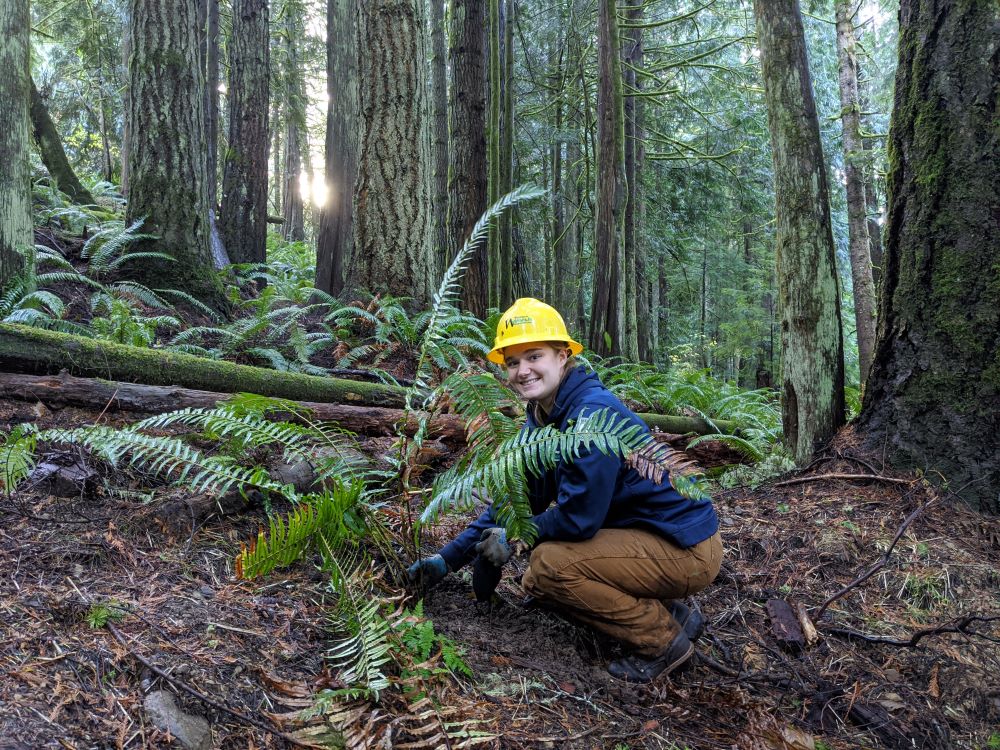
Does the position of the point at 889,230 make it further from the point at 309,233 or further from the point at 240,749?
the point at 309,233

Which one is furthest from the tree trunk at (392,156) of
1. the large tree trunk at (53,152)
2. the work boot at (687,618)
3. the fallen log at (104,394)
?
the large tree trunk at (53,152)

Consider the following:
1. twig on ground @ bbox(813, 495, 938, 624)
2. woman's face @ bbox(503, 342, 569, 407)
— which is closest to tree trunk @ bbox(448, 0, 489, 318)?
woman's face @ bbox(503, 342, 569, 407)

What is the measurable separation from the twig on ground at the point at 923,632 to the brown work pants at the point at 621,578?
904mm

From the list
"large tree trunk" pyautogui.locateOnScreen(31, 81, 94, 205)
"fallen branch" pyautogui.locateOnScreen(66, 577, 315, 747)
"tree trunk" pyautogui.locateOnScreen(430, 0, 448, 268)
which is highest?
"tree trunk" pyautogui.locateOnScreen(430, 0, 448, 268)

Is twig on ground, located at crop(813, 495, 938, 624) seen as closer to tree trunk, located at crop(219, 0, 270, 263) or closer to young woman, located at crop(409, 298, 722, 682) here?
young woman, located at crop(409, 298, 722, 682)

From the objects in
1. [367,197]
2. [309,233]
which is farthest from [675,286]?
[309,233]

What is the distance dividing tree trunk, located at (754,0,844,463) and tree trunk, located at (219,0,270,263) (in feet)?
28.7

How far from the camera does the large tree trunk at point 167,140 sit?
680cm

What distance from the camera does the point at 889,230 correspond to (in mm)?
4207

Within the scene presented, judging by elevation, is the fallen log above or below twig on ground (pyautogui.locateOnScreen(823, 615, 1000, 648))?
above

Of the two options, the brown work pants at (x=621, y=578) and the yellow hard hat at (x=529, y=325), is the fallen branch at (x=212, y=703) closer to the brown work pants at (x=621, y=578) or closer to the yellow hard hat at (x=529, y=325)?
the brown work pants at (x=621, y=578)

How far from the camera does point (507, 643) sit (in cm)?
286

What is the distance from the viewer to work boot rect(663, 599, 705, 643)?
10.3ft

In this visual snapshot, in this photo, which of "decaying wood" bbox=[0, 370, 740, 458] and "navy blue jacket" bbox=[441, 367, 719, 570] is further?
"decaying wood" bbox=[0, 370, 740, 458]
